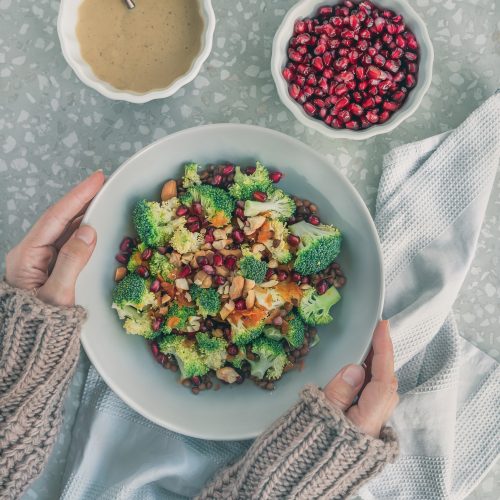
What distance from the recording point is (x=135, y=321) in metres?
1.40

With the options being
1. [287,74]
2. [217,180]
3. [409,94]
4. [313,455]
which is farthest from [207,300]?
[409,94]

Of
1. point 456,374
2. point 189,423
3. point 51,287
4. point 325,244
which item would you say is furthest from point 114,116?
point 456,374

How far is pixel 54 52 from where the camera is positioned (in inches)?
60.1

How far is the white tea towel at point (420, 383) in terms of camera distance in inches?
58.1

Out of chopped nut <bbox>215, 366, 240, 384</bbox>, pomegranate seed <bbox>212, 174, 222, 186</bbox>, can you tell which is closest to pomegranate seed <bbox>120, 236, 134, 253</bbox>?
pomegranate seed <bbox>212, 174, 222, 186</bbox>

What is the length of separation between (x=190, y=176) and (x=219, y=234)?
0.45ft

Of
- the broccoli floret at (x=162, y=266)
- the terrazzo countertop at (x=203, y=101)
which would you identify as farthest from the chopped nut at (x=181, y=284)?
the terrazzo countertop at (x=203, y=101)

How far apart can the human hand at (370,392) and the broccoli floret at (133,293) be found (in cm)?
41

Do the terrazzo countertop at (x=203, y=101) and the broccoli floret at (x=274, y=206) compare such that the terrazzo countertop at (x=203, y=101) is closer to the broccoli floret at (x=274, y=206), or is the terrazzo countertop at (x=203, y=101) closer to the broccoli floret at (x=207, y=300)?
the broccoli floret at (x=274, y=206)

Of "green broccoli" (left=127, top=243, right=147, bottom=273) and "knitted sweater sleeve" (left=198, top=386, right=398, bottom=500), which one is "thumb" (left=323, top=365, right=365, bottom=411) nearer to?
"knitted sweater sleeve" (left=198, top=386, right=398, bottom=500)

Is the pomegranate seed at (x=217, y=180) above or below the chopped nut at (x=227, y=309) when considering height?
above

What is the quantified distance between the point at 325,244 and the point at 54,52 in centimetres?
76

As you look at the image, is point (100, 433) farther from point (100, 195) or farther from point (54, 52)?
point (54, 52)

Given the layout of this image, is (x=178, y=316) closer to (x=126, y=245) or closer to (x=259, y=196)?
(x=126, y=245)
